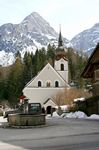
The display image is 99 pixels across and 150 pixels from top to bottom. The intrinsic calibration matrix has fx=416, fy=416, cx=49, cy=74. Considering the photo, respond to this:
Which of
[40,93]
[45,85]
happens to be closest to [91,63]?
[40,93]

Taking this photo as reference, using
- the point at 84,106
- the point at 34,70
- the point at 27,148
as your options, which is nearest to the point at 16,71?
the point at 34,70

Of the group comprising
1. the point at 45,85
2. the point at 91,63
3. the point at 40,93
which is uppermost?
the point at 45,85

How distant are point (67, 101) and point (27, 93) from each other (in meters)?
17.2

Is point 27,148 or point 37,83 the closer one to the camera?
point 27,148

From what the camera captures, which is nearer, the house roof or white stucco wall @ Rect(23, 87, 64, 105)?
the house roof

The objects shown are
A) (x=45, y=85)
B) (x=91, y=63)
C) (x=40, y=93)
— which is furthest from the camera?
(x=45, y=85)

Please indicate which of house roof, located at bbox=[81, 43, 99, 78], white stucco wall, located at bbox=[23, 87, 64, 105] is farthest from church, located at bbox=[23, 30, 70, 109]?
house roof, located at bbox=[81, 43, 99, 78]

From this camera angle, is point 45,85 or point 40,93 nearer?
point 40,93

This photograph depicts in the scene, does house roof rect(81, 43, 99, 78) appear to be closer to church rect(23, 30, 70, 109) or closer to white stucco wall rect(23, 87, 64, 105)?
church rect(23, 30, 70, 109)

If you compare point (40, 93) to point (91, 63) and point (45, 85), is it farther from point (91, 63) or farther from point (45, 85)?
point (91, 63)

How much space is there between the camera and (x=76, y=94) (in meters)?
85.5

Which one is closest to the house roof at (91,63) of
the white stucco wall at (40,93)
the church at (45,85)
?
the church at (45,85)

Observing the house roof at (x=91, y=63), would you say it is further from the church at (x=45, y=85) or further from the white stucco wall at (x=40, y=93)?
the white stucco wall at (x=40, y=93)

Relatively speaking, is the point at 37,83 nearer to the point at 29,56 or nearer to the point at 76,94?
the point at 76,94
